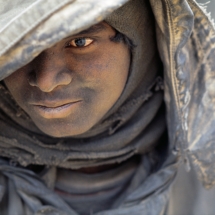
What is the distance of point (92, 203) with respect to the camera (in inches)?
40.0

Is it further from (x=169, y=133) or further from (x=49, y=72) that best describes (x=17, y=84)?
(x=169, y=133)

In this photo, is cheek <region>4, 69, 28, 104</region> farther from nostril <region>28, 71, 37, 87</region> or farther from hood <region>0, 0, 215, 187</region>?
hood <region>0, 0, 215, 187</region>

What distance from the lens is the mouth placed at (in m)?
0.78

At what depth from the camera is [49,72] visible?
2.34ft

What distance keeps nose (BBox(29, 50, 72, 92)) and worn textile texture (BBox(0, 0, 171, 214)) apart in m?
0.18

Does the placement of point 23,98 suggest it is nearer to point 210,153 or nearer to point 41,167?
point 41,167

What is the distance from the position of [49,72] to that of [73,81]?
0.06m

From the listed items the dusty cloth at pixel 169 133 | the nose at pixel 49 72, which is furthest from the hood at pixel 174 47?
the nose at pixel 49 72

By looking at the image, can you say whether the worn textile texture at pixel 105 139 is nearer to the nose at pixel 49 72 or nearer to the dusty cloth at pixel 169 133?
the dusty cloth at pixel 169 133

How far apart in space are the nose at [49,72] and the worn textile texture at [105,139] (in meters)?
0.18

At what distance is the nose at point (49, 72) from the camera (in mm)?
710

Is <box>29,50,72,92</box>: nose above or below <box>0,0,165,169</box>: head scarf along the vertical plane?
above

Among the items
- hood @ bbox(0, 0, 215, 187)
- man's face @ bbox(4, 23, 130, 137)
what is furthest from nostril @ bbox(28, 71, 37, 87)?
hood @ bbox(0, 0, 215, 187)

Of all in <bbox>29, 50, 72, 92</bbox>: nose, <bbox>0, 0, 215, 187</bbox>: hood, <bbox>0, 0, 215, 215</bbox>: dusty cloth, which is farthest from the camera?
<bbox>0, 0, 215, 215</bbox>: dusty cloth
